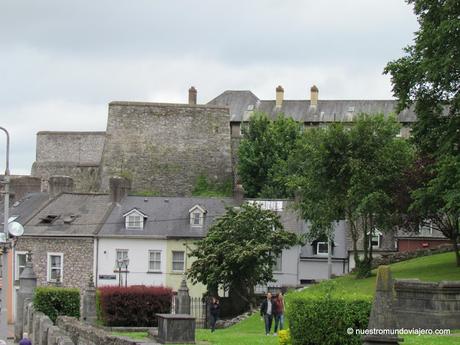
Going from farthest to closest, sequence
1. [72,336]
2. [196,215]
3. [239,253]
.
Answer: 1. [196,215]
2. [239,253]
3. [72,336]

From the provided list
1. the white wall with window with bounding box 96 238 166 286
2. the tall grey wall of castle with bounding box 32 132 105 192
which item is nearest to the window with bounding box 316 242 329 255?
the white wall with window with bounding box 96 238 166 286

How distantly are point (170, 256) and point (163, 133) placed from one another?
27.9 meters

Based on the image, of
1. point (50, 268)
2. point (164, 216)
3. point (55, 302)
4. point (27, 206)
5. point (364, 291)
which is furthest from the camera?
point (27, 206)

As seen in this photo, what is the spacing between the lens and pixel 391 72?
1512 inches

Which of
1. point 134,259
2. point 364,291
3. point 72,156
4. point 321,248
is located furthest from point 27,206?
point 364,291

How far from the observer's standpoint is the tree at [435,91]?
3397 cm

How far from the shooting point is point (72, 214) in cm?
5916

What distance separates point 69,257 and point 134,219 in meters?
4.28

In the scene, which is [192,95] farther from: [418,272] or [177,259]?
[418,272]

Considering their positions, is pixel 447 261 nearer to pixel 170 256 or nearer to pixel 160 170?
pixel 170 256

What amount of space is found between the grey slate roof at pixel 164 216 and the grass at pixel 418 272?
38.9ft

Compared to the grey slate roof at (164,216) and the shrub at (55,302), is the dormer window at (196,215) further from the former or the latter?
the shrub at (55,302)

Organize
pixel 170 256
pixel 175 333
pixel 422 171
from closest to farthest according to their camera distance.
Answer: pixel 175 333 → pixel 422 171 → pixel 170 256

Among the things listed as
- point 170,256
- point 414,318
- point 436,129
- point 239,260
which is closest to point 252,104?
point 170,256
